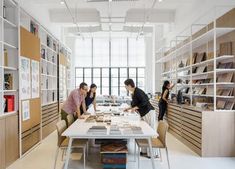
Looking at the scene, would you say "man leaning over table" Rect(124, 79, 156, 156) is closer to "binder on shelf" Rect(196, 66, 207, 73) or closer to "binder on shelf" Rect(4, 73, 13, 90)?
"binder on shelf" Rect(196, 66, 207, 73)

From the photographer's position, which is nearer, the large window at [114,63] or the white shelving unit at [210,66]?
the white shelving unit at [210,66]

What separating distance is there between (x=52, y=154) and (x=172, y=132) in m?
3.72

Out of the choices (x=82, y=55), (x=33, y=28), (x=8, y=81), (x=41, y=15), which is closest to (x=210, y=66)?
(x=33, y=28)

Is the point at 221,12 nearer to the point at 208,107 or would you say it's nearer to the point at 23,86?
the point at 208,107

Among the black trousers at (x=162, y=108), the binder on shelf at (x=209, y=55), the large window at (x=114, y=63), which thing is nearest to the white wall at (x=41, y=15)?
the black trousers at (x=162, y=108)

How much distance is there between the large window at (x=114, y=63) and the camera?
55.4 ft

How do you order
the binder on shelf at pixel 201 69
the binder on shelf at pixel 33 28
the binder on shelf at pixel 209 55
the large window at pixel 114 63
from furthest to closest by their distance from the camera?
the large window at pixel 114 63 → the binder on shelf at pixel 201 69 → the binder on shelf at pixel 33 28 → the binder on shelf at pixel 209 55

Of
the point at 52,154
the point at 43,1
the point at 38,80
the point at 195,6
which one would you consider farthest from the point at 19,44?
the point at 195,6

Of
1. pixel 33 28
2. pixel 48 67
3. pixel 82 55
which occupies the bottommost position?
pixel 48 67

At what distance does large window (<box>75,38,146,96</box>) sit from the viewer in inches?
664

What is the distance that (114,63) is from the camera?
16984mm

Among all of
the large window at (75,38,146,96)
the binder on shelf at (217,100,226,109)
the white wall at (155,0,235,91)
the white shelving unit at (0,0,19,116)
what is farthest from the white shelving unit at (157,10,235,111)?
the large window at (75,38,146,96)

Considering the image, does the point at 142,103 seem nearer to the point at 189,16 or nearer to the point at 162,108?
the point at 162,108

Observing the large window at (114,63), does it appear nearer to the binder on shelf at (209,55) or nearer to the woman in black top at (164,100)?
the woman in black top at (164,100)
